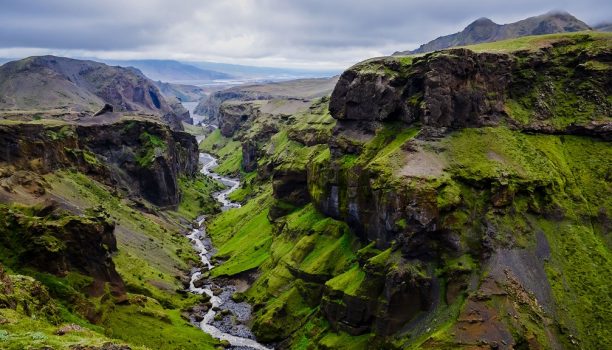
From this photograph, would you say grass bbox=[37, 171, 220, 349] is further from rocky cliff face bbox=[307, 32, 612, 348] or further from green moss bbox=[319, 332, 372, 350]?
rocky cliff face bbox=[307, 32, 612, 348]

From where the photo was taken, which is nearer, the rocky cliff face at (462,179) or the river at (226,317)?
the rocky cliff face at (462,179)

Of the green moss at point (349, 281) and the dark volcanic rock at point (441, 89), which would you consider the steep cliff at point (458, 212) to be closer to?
the dark volcanic rock at point (441, 89)

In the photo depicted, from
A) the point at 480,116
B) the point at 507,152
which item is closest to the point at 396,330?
the point at 507,152

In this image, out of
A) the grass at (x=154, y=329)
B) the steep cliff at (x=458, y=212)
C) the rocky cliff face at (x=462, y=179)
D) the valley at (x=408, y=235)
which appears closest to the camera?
the valley at (x=408, y=235)

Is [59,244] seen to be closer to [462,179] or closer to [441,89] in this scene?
[462,179]

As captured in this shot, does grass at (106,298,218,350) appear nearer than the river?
Yes

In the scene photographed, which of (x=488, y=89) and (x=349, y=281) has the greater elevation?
(x=488, y=89)

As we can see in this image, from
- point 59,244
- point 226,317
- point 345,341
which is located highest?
point 59,244

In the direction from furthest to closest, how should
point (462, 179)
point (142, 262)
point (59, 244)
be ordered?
point (142, 262) → point (462, 179) → point (59, 244)

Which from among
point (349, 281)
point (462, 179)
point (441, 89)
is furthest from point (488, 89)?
point (349, 281)

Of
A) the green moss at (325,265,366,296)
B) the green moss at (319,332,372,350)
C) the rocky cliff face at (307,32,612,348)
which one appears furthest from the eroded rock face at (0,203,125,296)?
the rocky cliff face at (307,32,612,348)

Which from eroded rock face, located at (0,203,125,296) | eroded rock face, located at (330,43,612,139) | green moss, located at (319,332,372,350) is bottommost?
green moss, located at (319,332,372,350)

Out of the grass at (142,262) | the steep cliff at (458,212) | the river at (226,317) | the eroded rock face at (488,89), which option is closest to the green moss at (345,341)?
the steep cliff at (458,212)

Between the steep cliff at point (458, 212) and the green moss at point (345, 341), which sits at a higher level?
the steep cliff at point (458, 212)
